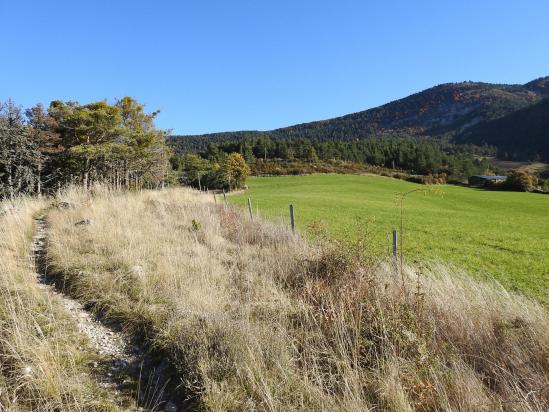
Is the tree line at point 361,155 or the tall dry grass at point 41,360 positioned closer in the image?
the tall dry grass at point 41,360

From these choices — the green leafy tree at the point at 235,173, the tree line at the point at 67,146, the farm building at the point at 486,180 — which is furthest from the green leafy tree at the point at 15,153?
the farm building at the point at 486,180

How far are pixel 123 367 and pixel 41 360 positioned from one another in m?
0.65

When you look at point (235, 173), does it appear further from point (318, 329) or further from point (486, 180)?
point (318, 329)

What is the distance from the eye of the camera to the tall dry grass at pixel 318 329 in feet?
8.82

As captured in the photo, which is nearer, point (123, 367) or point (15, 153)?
point (123, 367)

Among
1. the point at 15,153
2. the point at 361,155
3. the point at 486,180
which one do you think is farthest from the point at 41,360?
the point at 361,155

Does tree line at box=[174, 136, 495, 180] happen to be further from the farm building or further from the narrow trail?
the narrow trail

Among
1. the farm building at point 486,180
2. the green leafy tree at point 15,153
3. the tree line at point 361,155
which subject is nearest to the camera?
the green leafy tree at point 15,153

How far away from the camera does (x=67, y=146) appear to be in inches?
1065

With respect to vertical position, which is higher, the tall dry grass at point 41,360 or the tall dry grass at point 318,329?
the tall dry grass at point 41,360

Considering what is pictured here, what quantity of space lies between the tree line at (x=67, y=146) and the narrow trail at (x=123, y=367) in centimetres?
1365

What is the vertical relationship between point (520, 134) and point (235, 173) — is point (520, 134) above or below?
above

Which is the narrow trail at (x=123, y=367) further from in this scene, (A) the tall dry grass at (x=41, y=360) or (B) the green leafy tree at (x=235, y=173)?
(B) the green leafy tree at (x=235, y=173)

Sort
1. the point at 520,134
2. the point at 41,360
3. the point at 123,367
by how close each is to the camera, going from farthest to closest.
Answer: the point at 520,134
the point at 123,367
the point at 41,360
